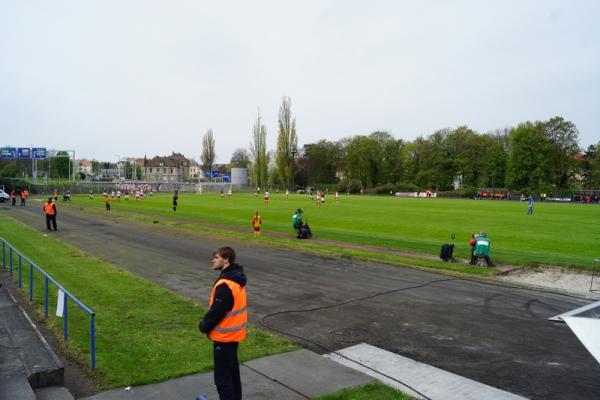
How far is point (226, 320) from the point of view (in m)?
4.95

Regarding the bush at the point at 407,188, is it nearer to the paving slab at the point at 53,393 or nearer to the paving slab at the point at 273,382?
the paving slab at the point at 273,382

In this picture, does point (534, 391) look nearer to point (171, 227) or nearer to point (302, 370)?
point (302, 370)

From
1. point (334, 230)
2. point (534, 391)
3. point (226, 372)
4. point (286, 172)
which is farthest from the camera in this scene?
point (286, 172)

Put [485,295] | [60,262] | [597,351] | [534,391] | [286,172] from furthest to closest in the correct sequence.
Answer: [286,172]
[60,262]
[485,295]
[534,391]
[597,351]

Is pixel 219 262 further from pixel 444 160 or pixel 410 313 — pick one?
pixel 444 160

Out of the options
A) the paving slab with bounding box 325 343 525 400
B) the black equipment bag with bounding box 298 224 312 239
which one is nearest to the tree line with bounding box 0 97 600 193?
the black equipment bag with bounding box 298 224 312 239

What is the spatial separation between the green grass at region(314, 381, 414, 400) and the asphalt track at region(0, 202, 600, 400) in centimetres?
157

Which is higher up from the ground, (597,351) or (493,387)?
(597,351)

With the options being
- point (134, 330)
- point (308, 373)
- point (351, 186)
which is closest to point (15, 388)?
point (134, 330)

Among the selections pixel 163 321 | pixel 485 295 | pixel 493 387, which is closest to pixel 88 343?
pixel 163 321

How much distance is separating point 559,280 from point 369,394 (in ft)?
38.8

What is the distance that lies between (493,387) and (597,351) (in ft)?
11.3

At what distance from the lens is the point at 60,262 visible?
51.5 ft

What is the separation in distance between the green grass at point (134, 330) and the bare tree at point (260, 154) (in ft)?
320
